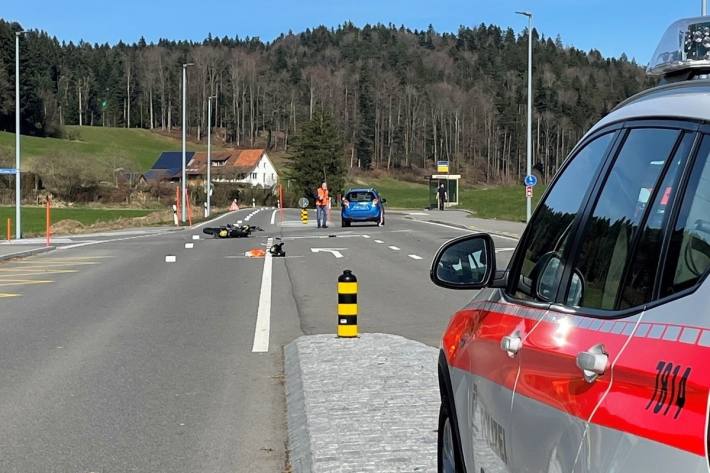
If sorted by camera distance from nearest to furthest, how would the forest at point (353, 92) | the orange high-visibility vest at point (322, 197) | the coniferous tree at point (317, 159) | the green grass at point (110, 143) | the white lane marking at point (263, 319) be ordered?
the white lane marking at point (263, 319), the orange high-visibility vest at point (322, 197), the coniferous tree at point (317, 159), the green grass at point (110, 143), the forest at point (353, 92)

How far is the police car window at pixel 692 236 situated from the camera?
7.11 ft

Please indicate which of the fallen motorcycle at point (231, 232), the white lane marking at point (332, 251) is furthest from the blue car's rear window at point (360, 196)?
the white lane marking at point (332, 251)

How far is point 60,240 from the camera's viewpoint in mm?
35000

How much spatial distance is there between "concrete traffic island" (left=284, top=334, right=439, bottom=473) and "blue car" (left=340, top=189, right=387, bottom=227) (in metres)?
31.2

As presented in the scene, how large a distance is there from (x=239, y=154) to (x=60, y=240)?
110465 mm

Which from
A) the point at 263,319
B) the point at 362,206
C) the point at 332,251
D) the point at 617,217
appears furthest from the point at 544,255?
the point at 362,206

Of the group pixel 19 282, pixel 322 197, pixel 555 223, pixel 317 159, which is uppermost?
pixel 317 159

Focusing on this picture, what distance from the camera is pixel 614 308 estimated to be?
8.16ft

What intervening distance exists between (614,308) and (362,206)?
39.1 meters

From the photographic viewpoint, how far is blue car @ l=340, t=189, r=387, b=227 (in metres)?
41.6

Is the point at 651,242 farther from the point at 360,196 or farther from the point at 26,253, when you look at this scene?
the point at 360,196

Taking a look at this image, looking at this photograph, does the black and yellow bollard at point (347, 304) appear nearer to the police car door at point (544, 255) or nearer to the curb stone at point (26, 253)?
the police car door at point (544, 255)

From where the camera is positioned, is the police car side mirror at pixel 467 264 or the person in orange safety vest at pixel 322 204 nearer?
the police car side mirror at pixel 467 264

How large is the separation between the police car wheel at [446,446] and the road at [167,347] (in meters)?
1.82
